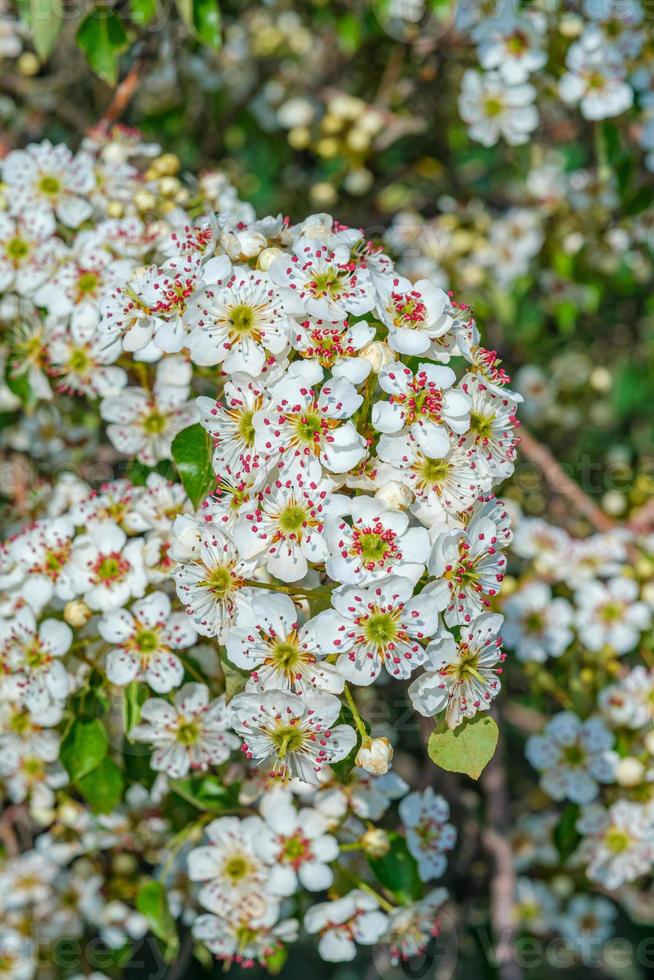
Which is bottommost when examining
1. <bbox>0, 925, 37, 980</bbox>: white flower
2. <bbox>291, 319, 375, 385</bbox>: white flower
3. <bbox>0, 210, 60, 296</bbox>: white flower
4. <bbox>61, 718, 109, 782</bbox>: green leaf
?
<bbox>0, 925, 37, 980</bbox>: white flower

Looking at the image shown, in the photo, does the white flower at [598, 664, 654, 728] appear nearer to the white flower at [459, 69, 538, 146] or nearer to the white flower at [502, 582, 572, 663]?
the white flower at [502, 582, 572, 663]

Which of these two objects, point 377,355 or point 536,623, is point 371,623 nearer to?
point 377,355

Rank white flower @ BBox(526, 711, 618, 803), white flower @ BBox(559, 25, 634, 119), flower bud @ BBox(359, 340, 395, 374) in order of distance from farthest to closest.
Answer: white flower @ BBox(559, 25, 634, 119) → white flower @ BBox(526, 711, 618, 803) → flower bud @ BBox(359, 340, 395, 374)

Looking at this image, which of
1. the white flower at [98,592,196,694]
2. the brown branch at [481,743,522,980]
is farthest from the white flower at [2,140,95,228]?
the brown branch at [481,743,522,980]

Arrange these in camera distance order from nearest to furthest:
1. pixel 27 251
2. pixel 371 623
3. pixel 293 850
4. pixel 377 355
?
pixel 371 623 < pixel 377 355 < pixel 293 850 < pixel 27 251

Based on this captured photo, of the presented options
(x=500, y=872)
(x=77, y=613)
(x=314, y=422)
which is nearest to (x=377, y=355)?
(x=314, y=422)

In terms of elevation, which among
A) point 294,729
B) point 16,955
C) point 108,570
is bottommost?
point 16,955

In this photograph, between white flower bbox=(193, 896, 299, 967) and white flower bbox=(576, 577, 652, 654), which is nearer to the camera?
white flower bbox=(193, 896, 299, 967)
